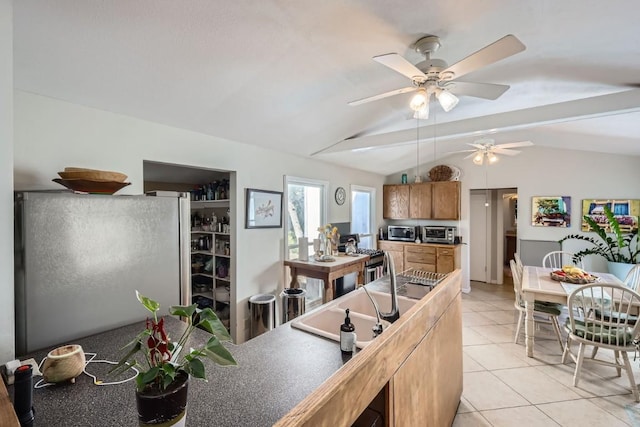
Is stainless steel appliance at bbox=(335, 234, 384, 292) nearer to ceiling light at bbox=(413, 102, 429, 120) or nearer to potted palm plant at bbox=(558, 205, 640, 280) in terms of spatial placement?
ceiling light at bbox=(413, 102, 429, 120)

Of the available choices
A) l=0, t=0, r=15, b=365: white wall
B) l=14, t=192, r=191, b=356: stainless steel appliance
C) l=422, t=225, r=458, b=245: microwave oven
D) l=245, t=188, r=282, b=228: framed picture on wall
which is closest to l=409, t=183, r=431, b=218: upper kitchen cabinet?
l=422, t=225, r=458, b=245: microwave oven

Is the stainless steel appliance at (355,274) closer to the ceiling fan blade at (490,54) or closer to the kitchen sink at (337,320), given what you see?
the kitchen sink at (337,320)

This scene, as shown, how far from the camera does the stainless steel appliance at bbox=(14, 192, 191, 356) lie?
1.18 metres

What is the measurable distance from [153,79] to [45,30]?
1.75 ft

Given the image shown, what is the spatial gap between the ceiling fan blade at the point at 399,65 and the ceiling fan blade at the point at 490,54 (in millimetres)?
158

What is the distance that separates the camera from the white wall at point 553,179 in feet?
14.3

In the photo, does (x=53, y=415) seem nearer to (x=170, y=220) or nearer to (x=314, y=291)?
(x=170, y=220)

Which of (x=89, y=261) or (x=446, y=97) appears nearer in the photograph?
(x=89, y=261)

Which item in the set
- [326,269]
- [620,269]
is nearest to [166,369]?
[326,269]

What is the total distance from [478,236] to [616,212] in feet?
6.91

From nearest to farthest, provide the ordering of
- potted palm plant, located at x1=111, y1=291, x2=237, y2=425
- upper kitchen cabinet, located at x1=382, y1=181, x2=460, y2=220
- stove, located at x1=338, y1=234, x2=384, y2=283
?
potted palm plant, located at x1=111, y1=291, x2=237, y2=425 < stove, located at x1=338, y1=234, x2=384, y2=283 < upper kitchen cabinet, located at x1=382, y1=181, x2=460, y2=220

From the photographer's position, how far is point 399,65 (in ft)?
5.18

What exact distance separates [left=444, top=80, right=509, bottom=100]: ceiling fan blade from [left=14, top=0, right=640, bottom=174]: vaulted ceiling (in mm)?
296

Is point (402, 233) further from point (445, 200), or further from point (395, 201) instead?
point (445, 200)
